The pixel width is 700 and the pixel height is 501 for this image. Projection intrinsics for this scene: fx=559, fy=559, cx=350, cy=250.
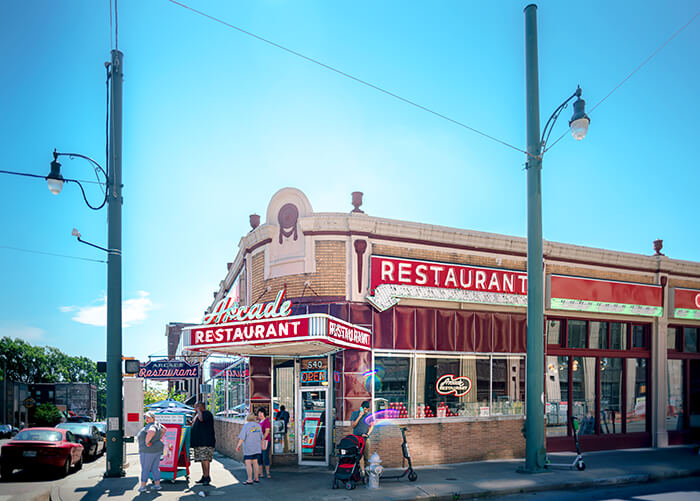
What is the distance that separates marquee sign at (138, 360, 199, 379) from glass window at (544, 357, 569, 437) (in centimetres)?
1421

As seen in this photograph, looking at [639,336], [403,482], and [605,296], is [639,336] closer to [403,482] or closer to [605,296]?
[605,296]

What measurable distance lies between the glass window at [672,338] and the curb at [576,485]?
707cm

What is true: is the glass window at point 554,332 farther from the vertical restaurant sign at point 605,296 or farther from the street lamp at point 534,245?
the street lamp at point 534,245

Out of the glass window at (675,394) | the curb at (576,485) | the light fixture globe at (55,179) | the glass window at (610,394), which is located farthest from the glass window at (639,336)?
the light fixture globe at (55,179)

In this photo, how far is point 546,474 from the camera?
13047 mm

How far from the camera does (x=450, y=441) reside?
15.1m

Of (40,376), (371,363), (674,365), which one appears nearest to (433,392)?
(371,363)

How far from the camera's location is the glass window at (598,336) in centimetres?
1844

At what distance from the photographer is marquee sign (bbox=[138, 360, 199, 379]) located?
23.4m

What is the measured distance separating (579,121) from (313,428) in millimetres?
10004

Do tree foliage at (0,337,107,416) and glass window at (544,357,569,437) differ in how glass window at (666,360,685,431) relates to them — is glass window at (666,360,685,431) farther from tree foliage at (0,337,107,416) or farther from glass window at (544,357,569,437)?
tree foliage at (0,337,107,416)

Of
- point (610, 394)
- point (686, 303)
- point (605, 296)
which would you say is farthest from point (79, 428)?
point (686, 303)

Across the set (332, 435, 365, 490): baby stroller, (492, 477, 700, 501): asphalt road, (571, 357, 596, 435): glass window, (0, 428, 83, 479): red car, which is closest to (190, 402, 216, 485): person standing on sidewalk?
(332, 435, 365, 490): baby stroller

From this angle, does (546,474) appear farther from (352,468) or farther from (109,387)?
(109,387)
